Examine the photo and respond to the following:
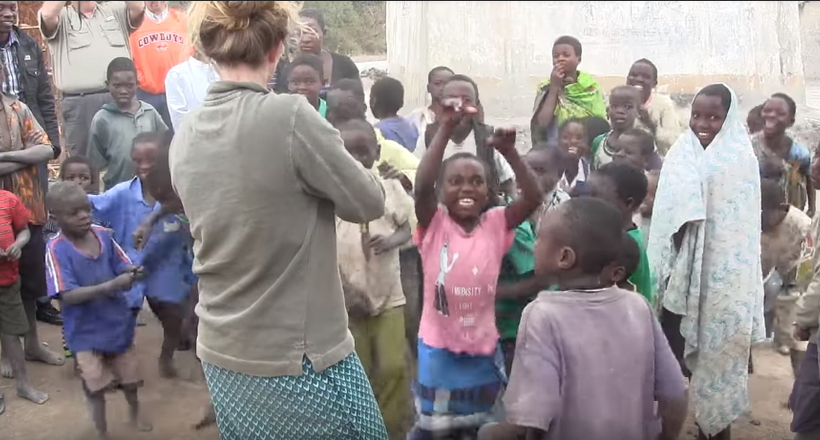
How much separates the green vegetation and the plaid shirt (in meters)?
2.06

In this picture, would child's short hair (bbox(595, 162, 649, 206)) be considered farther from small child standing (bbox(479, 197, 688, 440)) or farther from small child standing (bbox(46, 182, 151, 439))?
small child standing (bbox(46, 182, 151, 439))

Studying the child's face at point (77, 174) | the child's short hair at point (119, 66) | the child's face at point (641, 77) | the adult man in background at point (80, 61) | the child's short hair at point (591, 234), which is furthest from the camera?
the adult man in background at point (80, 61)

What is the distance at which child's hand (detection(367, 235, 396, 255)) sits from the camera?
314cm

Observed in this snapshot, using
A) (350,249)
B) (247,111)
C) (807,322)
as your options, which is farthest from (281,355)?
(807,322)

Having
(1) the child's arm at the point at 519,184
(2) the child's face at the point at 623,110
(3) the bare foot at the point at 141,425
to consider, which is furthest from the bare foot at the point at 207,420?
(2) the child's face at the point at 623,110

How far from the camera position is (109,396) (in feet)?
12.8

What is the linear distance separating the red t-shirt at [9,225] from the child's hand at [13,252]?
0.03 m

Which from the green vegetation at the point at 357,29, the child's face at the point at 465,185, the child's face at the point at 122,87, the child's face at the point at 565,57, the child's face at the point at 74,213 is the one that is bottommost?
the child's face at the point at 74,213

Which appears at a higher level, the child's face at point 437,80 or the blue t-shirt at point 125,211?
the child's face at point 437,80

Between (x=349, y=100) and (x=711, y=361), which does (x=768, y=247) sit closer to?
(x=711, y=361)

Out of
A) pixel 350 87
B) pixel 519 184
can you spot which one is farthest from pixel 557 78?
pixel 519 184

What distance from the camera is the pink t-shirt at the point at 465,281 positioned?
279cm

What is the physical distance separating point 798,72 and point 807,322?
330 centimetres

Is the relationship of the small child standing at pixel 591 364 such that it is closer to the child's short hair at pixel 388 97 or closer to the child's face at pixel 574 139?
the child's face at pixel 574 139
